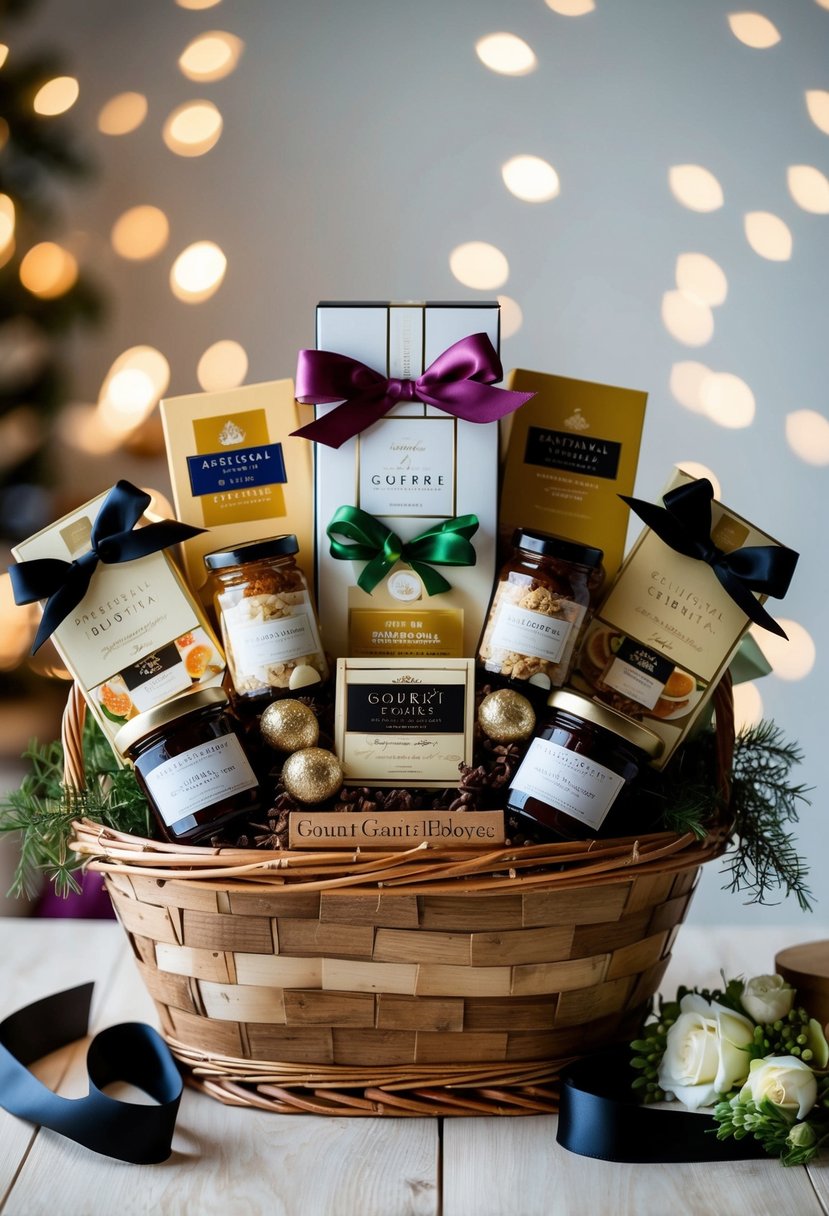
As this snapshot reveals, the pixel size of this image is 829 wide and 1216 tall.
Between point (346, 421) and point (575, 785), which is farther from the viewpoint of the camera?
point (346, 421)

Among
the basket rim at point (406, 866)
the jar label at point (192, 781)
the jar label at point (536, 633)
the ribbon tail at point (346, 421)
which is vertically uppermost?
the ribbon tail at point (346, 421)

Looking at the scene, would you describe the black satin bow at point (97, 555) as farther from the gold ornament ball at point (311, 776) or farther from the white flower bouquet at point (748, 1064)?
the white flower bouquet at point (748, 1064)

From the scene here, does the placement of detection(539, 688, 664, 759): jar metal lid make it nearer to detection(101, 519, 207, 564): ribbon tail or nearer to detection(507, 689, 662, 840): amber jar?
detection(507, 689, 662, 840): amber jar

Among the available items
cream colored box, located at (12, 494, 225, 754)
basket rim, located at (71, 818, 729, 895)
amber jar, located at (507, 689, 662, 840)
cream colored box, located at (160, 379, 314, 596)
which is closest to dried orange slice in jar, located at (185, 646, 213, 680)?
cream colored box, located at (12, 494, 225, 754)

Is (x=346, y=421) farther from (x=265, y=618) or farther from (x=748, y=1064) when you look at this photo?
→ (x=748, y=1064)

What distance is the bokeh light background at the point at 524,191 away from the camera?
1.94m

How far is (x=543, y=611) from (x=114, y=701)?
47 cm

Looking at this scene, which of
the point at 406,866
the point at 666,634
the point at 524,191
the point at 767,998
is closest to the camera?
the point at 406,866

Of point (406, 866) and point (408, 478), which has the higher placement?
point (408, 478)

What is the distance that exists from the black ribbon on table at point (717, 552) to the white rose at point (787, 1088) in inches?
16.2

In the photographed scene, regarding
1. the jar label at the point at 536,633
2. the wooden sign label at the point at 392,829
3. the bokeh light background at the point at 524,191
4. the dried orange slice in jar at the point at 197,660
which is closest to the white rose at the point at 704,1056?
the wooden sign label at the point at 392,829

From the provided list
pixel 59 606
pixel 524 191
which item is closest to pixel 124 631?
pixel 59 606

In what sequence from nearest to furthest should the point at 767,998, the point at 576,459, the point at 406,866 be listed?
the point at 406,866 < the point at 767,998 < the point at 576,459

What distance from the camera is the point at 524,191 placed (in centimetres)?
197
